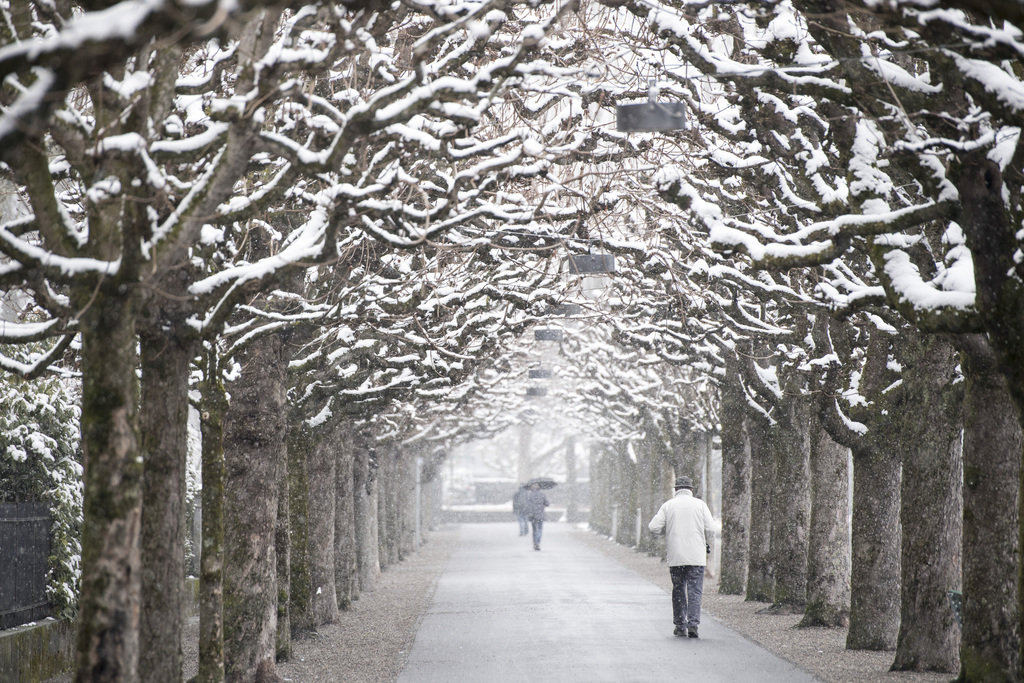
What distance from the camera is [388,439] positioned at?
3058cm

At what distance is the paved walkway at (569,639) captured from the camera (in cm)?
1202

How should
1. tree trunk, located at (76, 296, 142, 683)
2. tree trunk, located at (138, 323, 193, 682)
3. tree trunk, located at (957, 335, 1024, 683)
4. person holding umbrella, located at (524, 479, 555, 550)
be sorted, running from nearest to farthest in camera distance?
tree trunk, located at (76, 296, 142, 683), tree trunk, located at (138, 323, 193, 682), tree trunk, located at (957, 335, 1024, 683), person holding umbrella, located at (524, 479, 555, 550)

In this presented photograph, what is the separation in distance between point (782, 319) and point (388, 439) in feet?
49.9

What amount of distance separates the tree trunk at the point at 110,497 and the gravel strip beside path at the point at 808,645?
25.0ft

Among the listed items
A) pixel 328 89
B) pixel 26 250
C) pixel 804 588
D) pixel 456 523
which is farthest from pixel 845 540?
pixel 456 523

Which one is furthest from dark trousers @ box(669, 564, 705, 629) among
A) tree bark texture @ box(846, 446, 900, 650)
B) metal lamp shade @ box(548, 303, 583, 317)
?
metal lamp shade @ box(548, 303, 583, 317)

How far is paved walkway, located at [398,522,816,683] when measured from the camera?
12.0 meters

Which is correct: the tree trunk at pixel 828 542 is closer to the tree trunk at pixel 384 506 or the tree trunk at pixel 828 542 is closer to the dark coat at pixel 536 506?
the tree trunk at pixel 384 506

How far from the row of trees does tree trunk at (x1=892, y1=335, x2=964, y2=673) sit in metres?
0.03

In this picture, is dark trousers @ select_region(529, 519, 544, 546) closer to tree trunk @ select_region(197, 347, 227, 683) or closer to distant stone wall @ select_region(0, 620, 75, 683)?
distant stone wall @ select_region(0, 620, 75, 683)

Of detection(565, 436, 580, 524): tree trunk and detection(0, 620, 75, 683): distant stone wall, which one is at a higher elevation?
detection(0, 620, 75, 683): distant stone wall

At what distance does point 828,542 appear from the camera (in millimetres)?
16047

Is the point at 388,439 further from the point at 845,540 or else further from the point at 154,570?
the point at 154,570

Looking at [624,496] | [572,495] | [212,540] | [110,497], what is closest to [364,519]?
[212,540]
